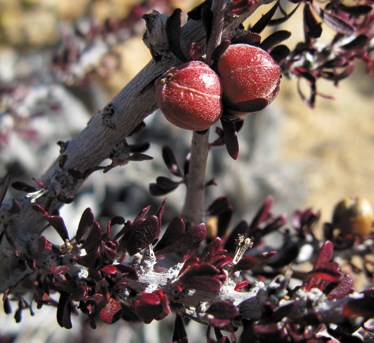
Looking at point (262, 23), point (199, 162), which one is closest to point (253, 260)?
point (199, 162)

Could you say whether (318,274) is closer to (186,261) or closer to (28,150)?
(186,261)

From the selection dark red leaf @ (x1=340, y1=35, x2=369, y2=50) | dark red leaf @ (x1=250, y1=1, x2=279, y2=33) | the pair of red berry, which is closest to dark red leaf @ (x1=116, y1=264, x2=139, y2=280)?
the pair of red berry

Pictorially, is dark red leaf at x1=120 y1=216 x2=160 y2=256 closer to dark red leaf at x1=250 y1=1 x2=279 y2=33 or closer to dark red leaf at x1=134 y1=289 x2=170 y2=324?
dark red leaf at x1=134 y1=289 x2=170 y2=324

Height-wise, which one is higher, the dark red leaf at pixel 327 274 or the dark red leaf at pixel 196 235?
the dark red leaf at pixel 196 235

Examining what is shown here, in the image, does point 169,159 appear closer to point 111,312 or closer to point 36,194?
point 36,194

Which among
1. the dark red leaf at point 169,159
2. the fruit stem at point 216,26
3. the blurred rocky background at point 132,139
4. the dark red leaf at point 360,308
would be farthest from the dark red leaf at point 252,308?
the blurred rocky background at point 132,139

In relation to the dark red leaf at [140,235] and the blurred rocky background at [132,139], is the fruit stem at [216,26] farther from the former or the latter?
the blurred rocky background at [132,139]

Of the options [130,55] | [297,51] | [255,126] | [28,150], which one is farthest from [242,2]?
[130,55]
